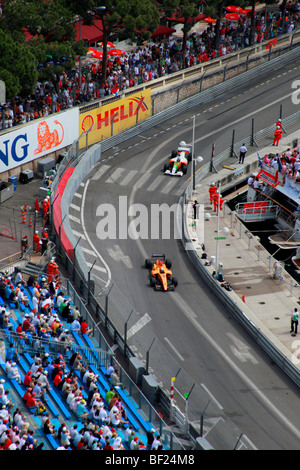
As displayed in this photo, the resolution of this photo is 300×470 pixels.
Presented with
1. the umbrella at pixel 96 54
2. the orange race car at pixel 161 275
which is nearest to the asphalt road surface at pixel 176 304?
the orange race car at pixel 161 275

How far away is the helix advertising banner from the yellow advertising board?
1.16 meters

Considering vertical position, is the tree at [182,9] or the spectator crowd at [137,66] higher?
the tree at [182,9]

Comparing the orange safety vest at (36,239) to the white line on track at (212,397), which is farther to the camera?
the orange safety vest at (36,239)

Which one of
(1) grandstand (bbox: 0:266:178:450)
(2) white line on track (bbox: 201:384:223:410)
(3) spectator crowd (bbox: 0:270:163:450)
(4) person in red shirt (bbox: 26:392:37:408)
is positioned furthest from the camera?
(2) white line on track (bbox: 201:384:223:410)

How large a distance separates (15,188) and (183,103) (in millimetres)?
22661

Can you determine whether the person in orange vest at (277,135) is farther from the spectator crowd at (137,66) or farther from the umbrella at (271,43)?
the umbrella at (271,43)

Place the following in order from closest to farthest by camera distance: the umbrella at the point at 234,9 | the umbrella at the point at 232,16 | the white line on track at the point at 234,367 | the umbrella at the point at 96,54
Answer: the white line on track at the point at 234,367, the umbrella at the point at 96,54, the umbrella at the point at 232,16, the umbrella at the point at 234,9

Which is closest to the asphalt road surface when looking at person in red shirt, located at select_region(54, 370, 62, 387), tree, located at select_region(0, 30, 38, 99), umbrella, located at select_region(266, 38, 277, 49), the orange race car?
the orange race car

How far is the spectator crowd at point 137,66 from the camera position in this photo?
64812mm

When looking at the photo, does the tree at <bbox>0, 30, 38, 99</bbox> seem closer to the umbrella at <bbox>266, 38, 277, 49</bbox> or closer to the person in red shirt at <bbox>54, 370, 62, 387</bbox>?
the person in red shirt at <bbox>54, 370, 62, 387</bbox>

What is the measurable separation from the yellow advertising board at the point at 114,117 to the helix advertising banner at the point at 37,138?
3.82 ft

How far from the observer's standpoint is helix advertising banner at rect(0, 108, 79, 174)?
197 feet

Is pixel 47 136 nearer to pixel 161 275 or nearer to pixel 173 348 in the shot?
pixel 161 275

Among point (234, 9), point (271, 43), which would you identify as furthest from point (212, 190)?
point (234, 9)
